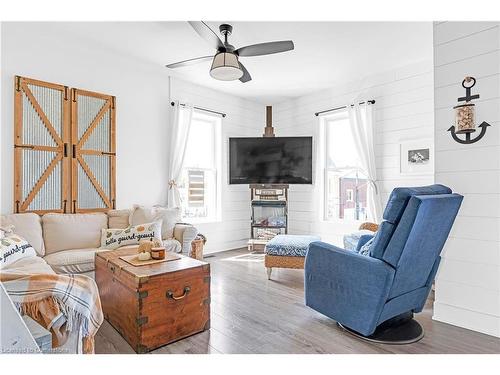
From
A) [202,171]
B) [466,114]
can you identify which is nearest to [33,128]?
[202,171]

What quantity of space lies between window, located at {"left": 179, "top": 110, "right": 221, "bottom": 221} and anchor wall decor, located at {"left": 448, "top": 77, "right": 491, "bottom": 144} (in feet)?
11.6

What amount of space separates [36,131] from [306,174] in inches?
146

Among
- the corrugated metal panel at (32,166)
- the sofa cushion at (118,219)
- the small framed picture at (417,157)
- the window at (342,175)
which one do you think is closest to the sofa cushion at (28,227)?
the corrugated metal panel at (32,166)

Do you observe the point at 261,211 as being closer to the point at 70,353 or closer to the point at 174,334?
the point at 174,334

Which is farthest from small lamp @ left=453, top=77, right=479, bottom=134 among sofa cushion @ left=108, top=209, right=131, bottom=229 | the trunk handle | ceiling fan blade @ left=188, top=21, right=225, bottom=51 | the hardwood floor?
sofa cushion @ left=108, top=209, right=131, bottom=229

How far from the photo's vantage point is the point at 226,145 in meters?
5.27

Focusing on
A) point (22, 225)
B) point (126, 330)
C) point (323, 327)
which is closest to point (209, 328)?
point (126, 330)

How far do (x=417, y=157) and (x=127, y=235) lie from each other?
370 centimetres

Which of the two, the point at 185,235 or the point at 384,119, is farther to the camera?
the point at 384,119

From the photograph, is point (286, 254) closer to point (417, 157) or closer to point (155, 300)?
point (155, 300)

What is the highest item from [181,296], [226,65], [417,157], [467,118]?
[226,65]

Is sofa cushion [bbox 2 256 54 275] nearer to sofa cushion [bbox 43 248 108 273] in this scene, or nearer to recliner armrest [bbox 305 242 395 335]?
sofa cushion [bbox 43 248 108 273]

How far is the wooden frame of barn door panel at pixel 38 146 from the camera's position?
10.2 ft

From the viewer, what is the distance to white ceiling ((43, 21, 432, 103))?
10.1 feet
